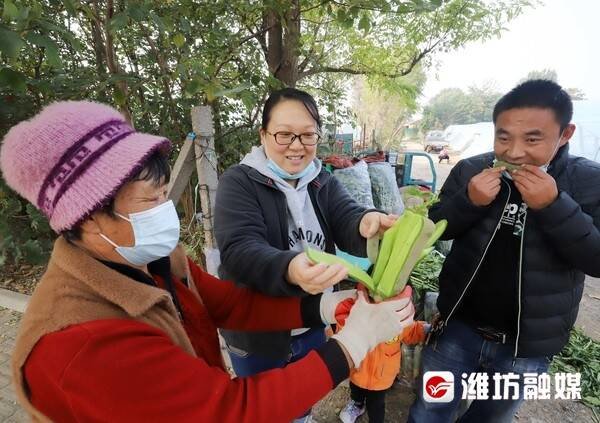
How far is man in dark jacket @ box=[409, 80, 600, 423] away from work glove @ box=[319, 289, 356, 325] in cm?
74

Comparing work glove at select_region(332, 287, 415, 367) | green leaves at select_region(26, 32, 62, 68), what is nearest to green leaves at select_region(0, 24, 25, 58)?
green leaves at select_region(26, 32, 62, 68)

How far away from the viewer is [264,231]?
150cm

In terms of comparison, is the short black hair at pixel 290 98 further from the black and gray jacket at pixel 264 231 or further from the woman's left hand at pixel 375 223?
the woman's left hand at pixel 375 223

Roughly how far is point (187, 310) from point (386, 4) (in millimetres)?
2363

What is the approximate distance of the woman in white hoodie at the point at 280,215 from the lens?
1342 millimetres

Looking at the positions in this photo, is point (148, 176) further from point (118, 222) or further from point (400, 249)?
point (400, 249)

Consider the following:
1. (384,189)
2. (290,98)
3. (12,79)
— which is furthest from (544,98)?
(384,189)

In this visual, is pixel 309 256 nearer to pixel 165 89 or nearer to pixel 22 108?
pixel 22 108

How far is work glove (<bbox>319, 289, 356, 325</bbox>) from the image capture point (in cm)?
141

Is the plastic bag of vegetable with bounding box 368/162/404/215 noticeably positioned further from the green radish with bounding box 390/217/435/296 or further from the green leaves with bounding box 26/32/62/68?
the green leaves with bounding box 26/32/62/68

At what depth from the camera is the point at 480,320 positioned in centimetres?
178

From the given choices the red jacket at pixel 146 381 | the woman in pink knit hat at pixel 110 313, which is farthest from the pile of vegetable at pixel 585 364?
the red jacket at pixel 146 381

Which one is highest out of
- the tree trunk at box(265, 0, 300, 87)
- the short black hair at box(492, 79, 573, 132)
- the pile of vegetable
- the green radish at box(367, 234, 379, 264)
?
the tree trunk at box(265, 0, 300, 87)

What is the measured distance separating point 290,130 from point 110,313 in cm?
110
